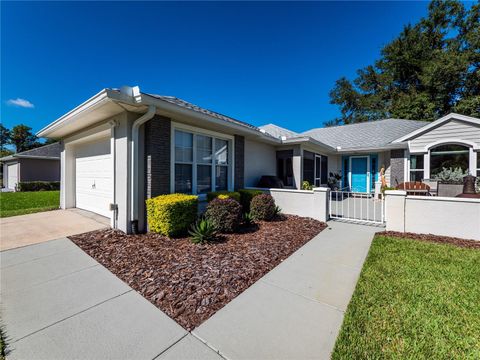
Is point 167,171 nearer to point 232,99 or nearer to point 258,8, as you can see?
point 258,8

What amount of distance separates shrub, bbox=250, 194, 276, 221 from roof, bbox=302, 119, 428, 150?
28.7 feet

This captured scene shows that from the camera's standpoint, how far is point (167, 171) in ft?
19.5

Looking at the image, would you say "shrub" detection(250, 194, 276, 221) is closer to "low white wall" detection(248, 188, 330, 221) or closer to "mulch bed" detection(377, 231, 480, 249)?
"low white wall" detection(248, 188, 330, 221)

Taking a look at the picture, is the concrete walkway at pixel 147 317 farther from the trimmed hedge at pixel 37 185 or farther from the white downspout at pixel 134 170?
the trimmed hedge at pixel 37 185

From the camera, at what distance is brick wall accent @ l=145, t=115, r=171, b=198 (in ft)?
18.3

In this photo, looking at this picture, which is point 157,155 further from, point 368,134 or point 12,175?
point 12,175

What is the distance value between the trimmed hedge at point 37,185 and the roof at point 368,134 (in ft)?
82.3

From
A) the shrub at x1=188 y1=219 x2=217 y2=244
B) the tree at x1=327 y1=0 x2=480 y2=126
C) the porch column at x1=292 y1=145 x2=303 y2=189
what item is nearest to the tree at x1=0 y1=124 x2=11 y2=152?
the porch column at x1=292 y1=145 x2=303 y2=189

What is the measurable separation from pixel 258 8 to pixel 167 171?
8265 mm

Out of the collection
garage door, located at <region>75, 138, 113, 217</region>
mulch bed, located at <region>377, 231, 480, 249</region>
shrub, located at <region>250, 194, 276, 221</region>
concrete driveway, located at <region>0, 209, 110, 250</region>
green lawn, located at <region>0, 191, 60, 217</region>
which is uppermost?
garage door, located at <region>75, 138, 113, 217</region>

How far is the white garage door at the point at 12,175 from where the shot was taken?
65.7 ft

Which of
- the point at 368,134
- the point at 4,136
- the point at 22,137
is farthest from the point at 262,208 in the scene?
the point at 4,136

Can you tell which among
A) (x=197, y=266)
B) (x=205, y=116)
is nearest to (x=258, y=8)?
(x=205, y=116)

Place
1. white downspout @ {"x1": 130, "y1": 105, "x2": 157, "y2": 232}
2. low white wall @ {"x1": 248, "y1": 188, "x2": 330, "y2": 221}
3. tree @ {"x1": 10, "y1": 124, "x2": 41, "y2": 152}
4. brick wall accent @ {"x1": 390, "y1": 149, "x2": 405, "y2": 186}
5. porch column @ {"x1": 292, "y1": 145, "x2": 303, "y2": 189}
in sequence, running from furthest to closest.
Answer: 1. tree @ {"x1": 10, "y1": 124, "x2": 41, "y2": 152}
2. brick wall accent @ {"x1": 390, "y1": 149, "x2": 405, "y2": 186}
3. porch column @ {"x1": 292, "y1": 145, "x2": 303, "y2": 189}
4. low white wall @ {"x1": 248, "y1": 188, "x2": 330, "y2": 221}
5. white downspout @ {"x1": 130, "y1": 105, "x2": 157, "y2": 232}
